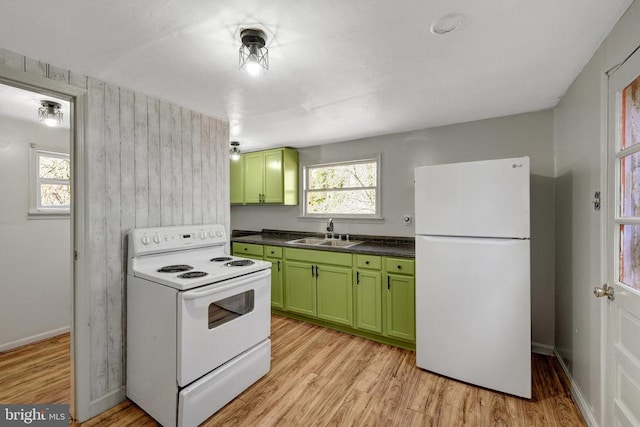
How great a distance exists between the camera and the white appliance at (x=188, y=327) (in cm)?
162

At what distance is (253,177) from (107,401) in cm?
287

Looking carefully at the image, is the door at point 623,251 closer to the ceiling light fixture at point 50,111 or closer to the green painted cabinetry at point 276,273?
the green painted cabinetry at point 276,273

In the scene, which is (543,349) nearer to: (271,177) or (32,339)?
(271,177)

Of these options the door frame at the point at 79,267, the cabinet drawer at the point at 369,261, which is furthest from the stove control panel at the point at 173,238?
the cabinet drawer at the point at 369,261

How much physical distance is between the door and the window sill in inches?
166

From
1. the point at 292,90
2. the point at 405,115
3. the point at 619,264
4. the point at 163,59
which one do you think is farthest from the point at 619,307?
the point at 163,59

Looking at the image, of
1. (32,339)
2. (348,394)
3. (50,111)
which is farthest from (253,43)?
(32,339)

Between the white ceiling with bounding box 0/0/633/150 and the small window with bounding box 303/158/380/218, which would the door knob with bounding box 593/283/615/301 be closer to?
the white ceiling with bounding box 0/0/633/150

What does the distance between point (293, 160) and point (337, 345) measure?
7.88 ft

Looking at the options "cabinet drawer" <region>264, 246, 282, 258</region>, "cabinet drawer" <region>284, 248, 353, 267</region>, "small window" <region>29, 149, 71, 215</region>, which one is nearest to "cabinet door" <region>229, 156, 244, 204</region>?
"cabinet drawer" <region>264, 246, 282, 258</region>

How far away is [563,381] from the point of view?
209cm

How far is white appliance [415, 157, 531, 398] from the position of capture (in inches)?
74.7

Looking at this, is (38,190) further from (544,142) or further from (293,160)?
(544,142)

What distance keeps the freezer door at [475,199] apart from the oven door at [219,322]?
4.54 ft
